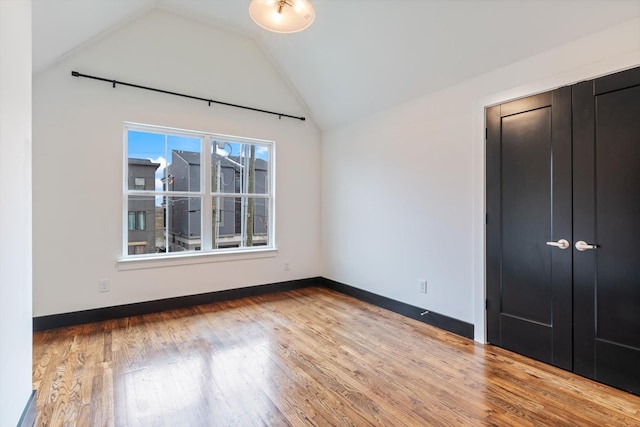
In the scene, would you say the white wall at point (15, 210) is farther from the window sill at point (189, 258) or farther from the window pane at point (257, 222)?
the window pane at point (257, 222)

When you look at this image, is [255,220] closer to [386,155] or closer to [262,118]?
[262,118]

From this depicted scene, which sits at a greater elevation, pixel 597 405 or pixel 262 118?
pixel 262 118

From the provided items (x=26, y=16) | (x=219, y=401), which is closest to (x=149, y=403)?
(x=219, y=401)

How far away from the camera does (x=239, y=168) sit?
448 centimetres

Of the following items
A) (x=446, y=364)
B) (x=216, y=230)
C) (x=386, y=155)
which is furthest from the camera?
(x=216, y=230)

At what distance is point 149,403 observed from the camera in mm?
1967

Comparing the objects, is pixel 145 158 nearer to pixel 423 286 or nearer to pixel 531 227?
pixel 423 286

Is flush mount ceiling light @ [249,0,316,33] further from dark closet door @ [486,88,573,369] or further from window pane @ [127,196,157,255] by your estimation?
window pane @ [127,196,157,255]

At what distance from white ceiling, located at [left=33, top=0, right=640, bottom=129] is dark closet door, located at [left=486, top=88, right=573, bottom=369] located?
478 millimetres

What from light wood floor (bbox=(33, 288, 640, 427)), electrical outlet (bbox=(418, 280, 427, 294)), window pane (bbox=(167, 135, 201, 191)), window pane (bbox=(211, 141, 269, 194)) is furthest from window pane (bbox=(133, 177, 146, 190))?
electrical outlet (bbox=(418, 280, 427, 294))

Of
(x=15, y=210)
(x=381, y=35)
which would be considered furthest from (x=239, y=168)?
(x=15, y=210)

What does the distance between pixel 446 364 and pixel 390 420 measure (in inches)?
34.9

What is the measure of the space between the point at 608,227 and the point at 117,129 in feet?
14.9

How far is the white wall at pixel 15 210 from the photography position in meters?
1.43
